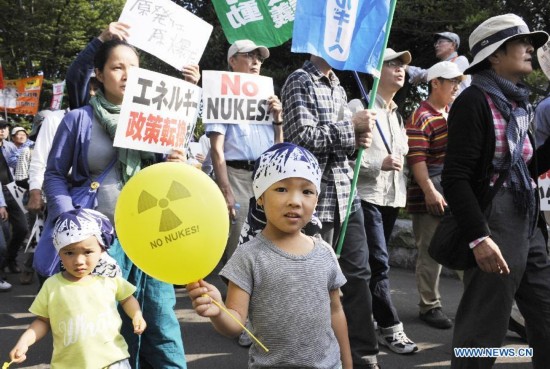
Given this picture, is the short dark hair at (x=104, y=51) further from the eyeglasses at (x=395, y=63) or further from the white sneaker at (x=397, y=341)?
the white sneaker at (x=397, y=341)

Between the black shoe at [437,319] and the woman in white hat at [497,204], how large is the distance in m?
1.96

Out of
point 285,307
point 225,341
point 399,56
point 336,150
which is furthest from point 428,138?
point 285,307

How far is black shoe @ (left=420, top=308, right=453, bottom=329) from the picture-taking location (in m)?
5.11

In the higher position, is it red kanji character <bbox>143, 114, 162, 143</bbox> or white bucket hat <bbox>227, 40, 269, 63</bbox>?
white bucket hat <bbox>227, 40, 269, 63</bbox>

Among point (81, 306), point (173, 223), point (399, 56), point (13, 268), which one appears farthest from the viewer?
point (13, 268)

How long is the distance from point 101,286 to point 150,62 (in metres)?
15.7

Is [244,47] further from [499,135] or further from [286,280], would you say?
[286,280]

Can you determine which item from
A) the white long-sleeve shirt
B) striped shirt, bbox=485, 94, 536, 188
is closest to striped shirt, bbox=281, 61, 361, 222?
striped shirt, bbox=485, 94, 536, 188

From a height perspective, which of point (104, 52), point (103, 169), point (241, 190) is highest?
point (104, 52)

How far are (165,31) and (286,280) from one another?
201cm

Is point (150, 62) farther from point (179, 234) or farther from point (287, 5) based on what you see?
point (179, 234)

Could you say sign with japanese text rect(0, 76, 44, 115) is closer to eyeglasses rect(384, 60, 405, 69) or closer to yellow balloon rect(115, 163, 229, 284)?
eyeglasses rect(384, 60, 405, 69)

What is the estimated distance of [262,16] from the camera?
191 inches

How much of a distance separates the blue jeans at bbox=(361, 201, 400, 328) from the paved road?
25cm
